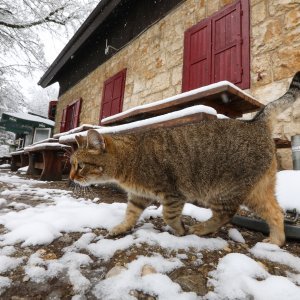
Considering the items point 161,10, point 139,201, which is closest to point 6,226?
point 139,201

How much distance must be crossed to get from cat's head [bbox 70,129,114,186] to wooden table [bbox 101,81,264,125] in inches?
55.4

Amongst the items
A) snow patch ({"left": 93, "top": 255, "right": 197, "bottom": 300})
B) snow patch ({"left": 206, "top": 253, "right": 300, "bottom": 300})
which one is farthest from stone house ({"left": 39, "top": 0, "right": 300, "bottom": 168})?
snow patch ({"left": 93, "top": 255, "right": 197, "bottom": 300})

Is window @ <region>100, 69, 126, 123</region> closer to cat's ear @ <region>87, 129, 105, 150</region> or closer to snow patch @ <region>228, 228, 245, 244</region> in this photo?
cat's ear @ <region>87, 129, 105, 150</region>

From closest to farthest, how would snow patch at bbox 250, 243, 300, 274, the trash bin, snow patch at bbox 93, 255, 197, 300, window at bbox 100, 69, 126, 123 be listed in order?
snow patch at bbox 93, 255, 197, 300
snow patch at bbox 250, 243, 300, 274
the trash bin
window at bbox 100, 69, 126, 123

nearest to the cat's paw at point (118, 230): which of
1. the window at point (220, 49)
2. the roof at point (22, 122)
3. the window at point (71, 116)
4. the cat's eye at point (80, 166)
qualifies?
the cat's eye at point (80, 166)

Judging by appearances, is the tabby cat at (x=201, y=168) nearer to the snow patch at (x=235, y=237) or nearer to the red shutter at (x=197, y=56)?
the snow patch at (x=235, y=237)

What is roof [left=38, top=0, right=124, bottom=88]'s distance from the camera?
28.0 feet

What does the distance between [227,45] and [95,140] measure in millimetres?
4366

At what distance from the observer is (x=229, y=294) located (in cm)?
121

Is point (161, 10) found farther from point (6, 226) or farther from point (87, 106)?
point (6, 226)

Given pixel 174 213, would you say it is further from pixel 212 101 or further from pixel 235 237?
pixel 212 101

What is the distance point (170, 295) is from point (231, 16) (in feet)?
18.5

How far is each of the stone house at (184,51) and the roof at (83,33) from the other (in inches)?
1.6

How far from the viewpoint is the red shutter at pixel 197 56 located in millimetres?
5852
